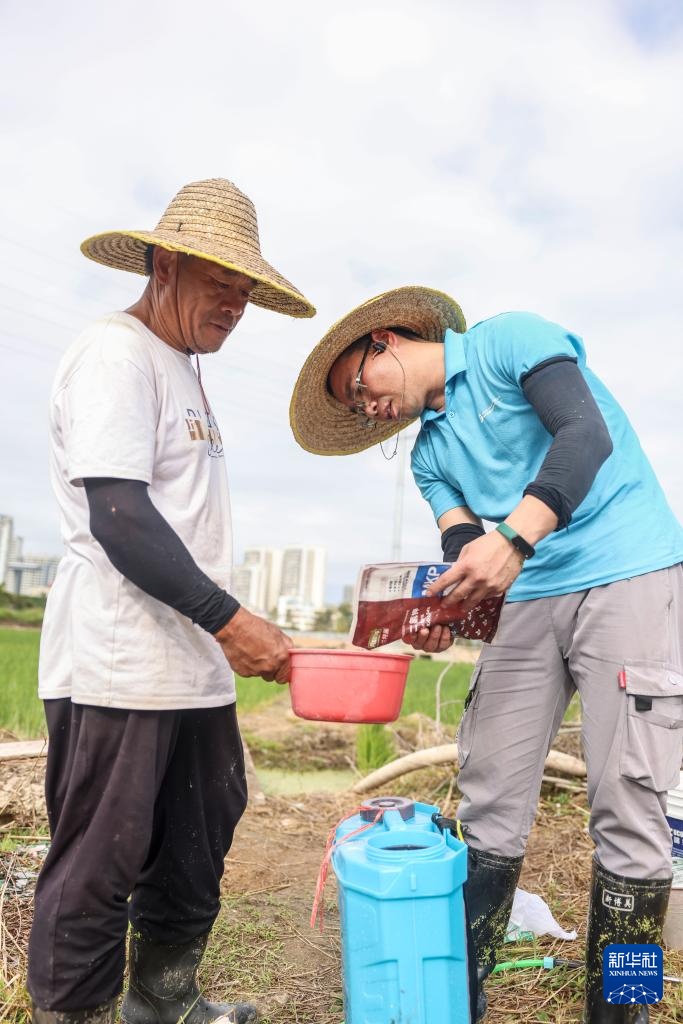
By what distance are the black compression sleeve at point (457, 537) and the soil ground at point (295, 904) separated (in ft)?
3.82

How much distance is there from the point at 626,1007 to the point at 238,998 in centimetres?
99

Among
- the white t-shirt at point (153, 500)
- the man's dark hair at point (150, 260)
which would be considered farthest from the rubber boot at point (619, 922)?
the man's dark hair at point (150, 260)

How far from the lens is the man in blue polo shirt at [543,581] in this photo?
1.93m

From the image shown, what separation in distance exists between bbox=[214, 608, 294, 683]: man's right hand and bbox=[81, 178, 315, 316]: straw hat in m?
0.76

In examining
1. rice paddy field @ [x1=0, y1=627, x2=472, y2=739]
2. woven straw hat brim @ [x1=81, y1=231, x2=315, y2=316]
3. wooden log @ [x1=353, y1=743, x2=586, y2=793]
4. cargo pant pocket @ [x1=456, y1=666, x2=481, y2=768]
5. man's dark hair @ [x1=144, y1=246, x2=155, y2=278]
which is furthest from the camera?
rice paddy field @ [x1=0, y1=627, x2=472, y2=739]

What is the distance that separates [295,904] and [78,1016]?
1526 mm

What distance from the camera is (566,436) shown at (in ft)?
6.15

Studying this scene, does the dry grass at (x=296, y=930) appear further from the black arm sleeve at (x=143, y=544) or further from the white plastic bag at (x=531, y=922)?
the black arm sleeve at (x=143, y=544)

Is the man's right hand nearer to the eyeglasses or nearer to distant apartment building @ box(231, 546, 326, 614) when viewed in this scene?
the eyeglasses

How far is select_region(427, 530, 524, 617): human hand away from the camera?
1841 millimetres

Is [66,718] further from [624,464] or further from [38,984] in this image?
[624,464]

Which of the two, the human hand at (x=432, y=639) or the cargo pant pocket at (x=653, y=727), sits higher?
the human hand at (x=432, y=639)

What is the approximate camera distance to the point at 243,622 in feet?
5.82

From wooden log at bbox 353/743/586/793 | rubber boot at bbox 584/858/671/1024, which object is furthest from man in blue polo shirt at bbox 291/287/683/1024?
wooden log at bbox 353/743/586/793
